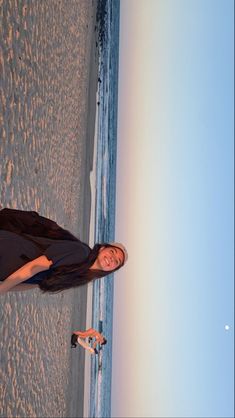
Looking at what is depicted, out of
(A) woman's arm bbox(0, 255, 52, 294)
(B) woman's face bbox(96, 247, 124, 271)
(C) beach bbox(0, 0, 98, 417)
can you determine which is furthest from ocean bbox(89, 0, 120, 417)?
(A) woman's arm bbox(0, 255, 52, 294)

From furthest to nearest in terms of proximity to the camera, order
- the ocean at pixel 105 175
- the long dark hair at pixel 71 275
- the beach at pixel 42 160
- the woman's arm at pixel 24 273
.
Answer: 1. the ocean at pixel 105 175
2. the beach at pixel 42 160
3. the long dark hair at pixel 71 275
4. the woman's arm at pixel 24 273

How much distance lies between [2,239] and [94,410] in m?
10.4

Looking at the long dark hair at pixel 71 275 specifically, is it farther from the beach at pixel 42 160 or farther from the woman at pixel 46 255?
the beach at pixel 42 160

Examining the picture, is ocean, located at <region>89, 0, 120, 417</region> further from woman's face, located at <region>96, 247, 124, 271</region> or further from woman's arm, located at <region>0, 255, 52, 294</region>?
woman's arm, located at <region>0, 255, 52, 294</region>

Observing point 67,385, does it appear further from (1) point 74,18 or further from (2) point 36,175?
(1) point 74,18

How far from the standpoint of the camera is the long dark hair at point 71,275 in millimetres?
1861

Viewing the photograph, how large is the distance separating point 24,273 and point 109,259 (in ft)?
1.31

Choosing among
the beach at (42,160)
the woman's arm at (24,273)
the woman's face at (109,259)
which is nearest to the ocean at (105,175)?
the beach at (42,160)

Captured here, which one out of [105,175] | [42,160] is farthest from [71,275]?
A: [105,175]

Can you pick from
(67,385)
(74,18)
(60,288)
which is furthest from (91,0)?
(60,288)

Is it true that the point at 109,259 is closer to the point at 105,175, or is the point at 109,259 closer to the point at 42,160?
the point at 42,160

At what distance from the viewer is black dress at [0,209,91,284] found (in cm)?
173

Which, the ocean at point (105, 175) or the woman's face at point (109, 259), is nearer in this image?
the woman's face at point (109, 259)

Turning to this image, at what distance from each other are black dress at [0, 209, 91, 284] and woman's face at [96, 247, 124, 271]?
58mm
